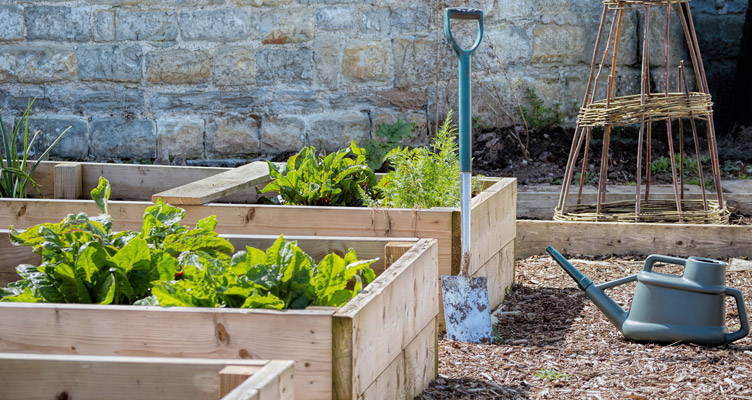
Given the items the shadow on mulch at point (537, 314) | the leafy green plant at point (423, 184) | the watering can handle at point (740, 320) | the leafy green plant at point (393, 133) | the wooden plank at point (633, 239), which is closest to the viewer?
the watering can handle at point (740, 320)

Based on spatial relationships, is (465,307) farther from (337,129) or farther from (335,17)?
(335,17)

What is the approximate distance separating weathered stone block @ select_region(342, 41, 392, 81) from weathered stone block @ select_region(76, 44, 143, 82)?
1.33 metres

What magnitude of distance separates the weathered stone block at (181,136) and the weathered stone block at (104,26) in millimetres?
620

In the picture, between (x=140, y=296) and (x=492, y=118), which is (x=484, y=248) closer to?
(x=140, y=296)

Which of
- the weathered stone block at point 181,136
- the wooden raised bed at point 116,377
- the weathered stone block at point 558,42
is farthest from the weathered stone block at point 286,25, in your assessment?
the wooden raised bed at point 116,377

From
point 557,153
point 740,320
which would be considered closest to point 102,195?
point 740,320

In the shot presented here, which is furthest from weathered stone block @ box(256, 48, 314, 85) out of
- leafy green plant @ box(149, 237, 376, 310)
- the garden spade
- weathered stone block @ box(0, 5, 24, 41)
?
leafy green plant @ box(149, 237, 376, 310)

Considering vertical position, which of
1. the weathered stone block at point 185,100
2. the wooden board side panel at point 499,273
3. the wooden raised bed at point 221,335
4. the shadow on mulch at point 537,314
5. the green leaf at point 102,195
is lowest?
the shadow on mulch at point 537,314

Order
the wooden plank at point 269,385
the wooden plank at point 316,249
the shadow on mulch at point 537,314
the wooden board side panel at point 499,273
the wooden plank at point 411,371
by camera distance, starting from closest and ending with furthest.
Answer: the wooden plank at point 269,385 → the wooden plank at point 411,371 → the wooden plank at point 316,249 → the shadow on mulch at point 537,314 → the wooden board side panel at point 499,273

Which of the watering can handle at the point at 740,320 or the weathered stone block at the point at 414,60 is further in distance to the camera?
the weathered stone block at the point at 414,60

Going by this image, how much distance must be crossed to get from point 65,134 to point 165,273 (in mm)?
4350

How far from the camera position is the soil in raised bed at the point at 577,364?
117 inches

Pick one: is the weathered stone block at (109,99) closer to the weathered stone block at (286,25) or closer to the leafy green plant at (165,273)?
the weathered stone block at (286,25)

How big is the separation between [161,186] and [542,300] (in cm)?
179
